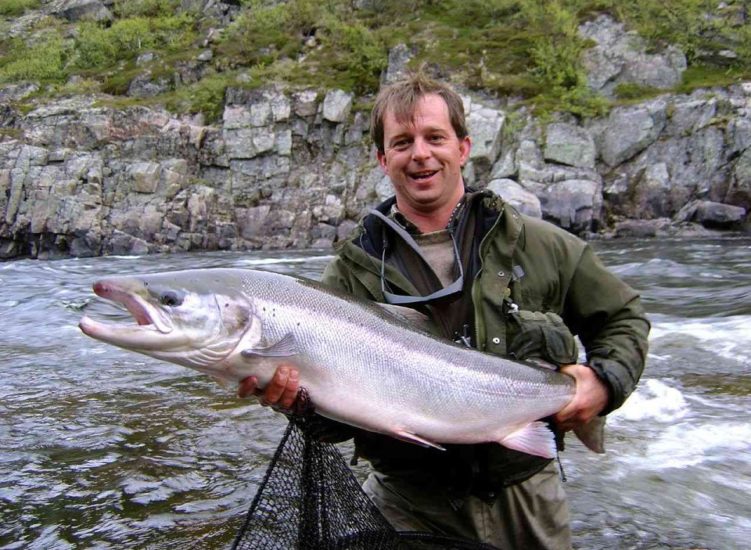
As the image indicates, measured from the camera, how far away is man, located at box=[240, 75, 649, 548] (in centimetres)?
280

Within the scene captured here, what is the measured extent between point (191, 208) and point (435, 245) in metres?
31.6

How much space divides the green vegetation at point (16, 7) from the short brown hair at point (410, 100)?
7594 cm

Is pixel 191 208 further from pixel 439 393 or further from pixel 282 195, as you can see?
pixel 439 393

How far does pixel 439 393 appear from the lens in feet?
8.82

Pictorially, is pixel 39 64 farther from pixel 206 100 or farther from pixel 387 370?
pixel 387 370

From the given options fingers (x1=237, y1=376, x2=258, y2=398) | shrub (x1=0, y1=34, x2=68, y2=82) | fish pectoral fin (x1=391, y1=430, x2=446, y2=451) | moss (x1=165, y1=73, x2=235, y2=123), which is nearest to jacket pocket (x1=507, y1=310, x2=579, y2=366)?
fish pectoral fin (x1=391, y1=430, x2=446, y2=451)

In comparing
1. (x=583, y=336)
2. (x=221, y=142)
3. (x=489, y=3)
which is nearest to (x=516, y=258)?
(x=583, y=336)

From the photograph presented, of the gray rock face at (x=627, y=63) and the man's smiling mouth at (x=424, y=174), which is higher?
the gray rock face at (x=627, y=63)

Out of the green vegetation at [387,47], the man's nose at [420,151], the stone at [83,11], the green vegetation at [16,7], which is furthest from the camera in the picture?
the green vegetation at [16,7]

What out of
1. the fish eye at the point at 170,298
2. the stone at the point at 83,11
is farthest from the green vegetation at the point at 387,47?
the fish eye at the point at 170,298

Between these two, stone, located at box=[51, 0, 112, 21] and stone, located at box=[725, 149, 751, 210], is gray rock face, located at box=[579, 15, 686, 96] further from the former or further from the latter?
stone, located at box=[51, 0, 112, 21]

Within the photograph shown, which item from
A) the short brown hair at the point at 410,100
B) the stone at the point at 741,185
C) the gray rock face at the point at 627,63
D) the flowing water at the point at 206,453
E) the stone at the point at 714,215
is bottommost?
the flowing water at the point at 206,453

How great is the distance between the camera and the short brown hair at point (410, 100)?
9.73 ft

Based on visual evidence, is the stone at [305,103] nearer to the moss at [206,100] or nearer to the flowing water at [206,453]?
the moss at [206,100]
